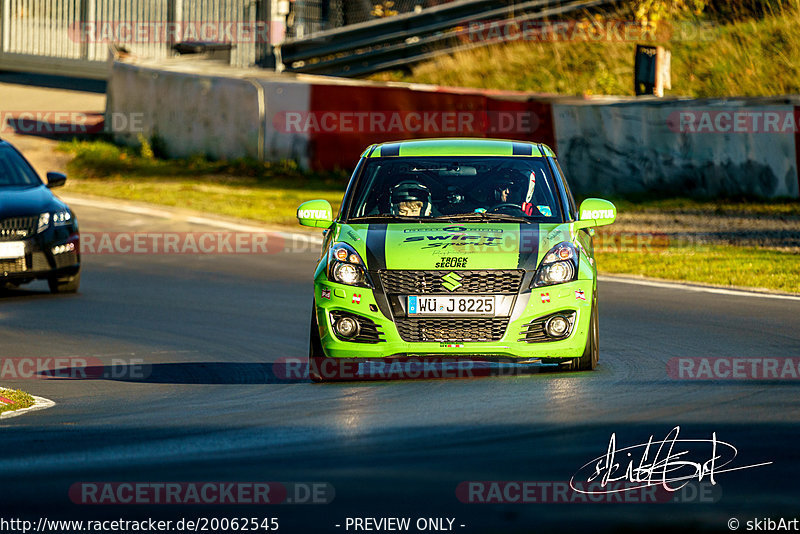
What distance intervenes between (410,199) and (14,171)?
22.9 ft

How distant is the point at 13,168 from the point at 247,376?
6.51 meters

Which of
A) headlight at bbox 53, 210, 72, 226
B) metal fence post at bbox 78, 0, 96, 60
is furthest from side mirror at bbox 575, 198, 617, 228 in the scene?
metal fence post at bbox 78, 0, 96, 60

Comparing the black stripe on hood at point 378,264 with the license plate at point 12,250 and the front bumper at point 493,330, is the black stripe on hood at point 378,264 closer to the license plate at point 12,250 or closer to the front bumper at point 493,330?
the front bumper at point 493,330

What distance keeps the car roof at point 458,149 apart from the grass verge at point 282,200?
16.6 ft

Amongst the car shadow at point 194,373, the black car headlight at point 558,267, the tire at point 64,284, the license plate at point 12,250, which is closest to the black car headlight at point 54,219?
the license plate at point 12,250

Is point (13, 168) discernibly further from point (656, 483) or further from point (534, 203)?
point (656, 483)

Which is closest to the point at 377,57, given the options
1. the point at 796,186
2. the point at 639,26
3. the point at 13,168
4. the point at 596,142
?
the point at 639,26

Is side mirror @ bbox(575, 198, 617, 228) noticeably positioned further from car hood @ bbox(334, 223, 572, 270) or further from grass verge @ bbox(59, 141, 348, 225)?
grass verge @ bbox(59, 141, 348, 225)

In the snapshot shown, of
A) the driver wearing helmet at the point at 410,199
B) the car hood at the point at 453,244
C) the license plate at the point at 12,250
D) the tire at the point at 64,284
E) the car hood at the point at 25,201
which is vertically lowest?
the tire at the point at 64,284

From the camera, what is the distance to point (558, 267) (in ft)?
28.9

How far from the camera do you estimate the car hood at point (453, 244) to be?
8.70 m

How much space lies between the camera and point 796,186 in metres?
19.0

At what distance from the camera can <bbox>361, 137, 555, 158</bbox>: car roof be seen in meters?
9.96

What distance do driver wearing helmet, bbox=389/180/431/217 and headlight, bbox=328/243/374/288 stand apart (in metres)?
0.74
